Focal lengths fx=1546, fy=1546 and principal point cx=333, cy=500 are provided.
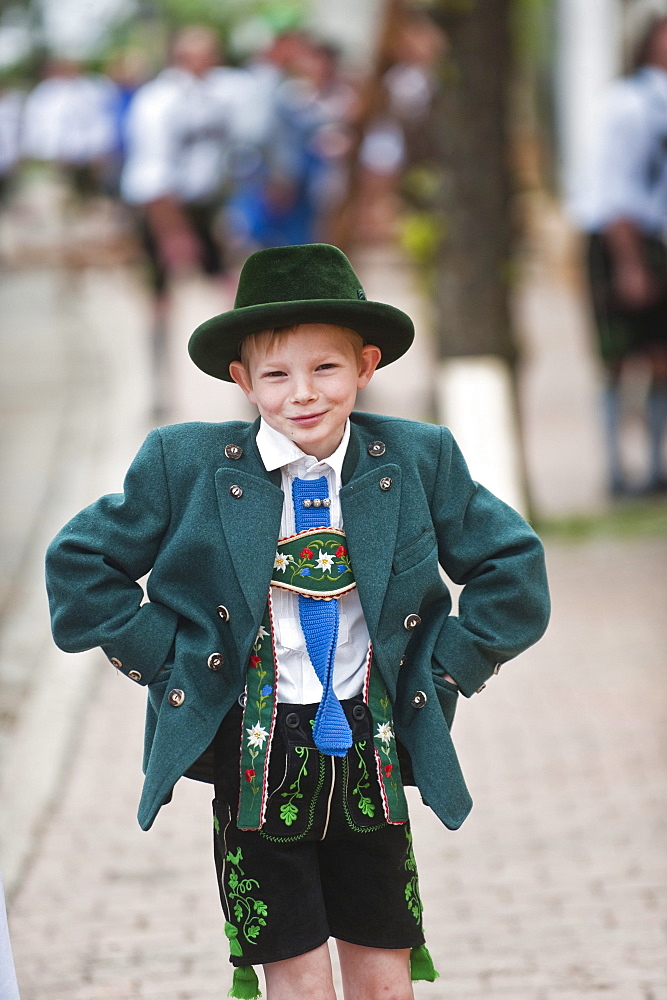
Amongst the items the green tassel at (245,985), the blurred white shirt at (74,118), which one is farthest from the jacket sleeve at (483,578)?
the blurred white shirt at (74,118)

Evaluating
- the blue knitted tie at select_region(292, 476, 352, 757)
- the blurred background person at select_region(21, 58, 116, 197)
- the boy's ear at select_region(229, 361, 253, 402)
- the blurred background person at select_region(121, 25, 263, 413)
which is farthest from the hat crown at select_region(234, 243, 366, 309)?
the blurred background person at select_region(21, 58, 116, 197)

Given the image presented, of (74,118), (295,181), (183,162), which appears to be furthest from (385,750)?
(74,118)

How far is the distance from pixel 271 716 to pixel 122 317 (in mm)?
13077

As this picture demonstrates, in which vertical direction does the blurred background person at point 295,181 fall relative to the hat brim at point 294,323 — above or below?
above

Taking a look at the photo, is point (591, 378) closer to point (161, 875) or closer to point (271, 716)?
point (161, 875)

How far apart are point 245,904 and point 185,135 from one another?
28.0 ft

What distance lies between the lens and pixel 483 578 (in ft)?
8.47

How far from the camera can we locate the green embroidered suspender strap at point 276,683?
253cm

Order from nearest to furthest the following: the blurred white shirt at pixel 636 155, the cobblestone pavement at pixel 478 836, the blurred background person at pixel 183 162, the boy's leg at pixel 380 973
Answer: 1. the boy's leg at pixel 380 973
2. the cobblestone pavement at pixel 478 836
3. the blurred white shirt at pixel 636 155
4. the blurred background person at pixel 183 162

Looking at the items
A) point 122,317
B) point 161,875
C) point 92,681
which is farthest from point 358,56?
point 161,875

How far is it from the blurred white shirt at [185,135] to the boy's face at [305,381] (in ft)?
24.1

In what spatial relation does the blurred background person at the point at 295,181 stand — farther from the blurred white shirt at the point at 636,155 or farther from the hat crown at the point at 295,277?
the hat crown at the point at 295,277

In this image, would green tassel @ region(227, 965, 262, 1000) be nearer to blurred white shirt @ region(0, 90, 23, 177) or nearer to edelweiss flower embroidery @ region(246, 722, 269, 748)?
edelweiss flower embroidery @ region(246, 722, 269, 748)

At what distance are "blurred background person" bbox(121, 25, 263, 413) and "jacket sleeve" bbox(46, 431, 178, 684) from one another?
729 centimetres
